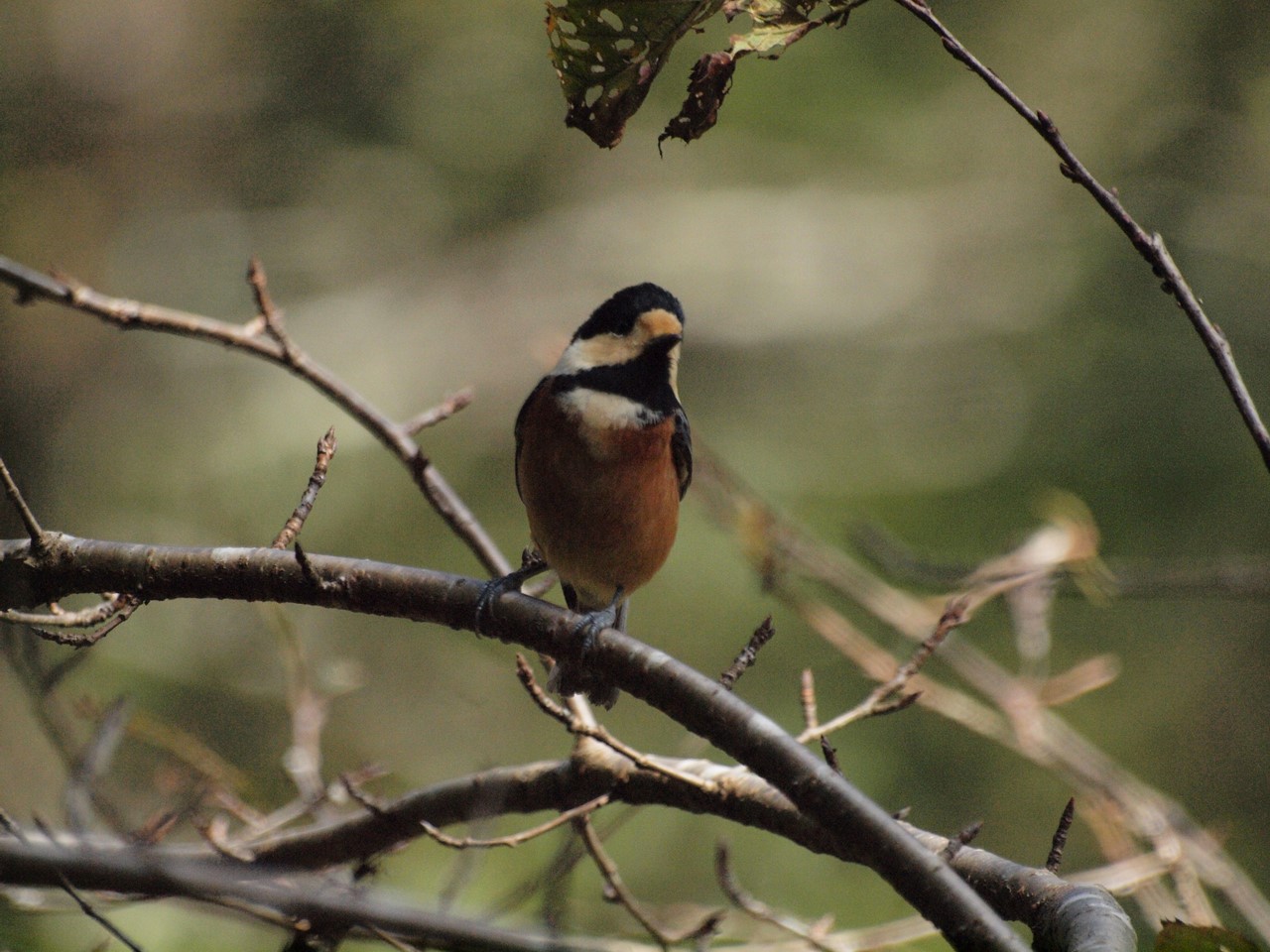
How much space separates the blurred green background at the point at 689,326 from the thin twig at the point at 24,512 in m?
4.85

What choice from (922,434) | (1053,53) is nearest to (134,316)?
(922,434)

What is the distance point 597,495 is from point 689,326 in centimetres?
868

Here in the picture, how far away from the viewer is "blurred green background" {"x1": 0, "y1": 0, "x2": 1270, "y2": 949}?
9.29 metres

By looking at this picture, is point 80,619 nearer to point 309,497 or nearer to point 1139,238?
point 309,497

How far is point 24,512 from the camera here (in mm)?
2768

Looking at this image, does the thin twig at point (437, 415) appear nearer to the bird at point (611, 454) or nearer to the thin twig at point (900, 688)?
the bird at point (611, 454)

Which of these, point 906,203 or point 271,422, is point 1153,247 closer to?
point 271,422

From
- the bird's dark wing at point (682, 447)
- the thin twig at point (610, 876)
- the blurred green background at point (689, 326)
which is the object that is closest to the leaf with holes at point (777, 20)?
the thin twig at point (610, 876)

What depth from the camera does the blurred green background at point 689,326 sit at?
366 inches

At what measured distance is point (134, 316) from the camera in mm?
3584

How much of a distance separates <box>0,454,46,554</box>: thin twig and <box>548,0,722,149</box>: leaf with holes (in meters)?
1.42

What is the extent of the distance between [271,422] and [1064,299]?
25.2 ft

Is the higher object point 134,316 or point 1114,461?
point 1114,461

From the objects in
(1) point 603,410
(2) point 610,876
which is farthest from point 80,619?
(1) point 603,410
